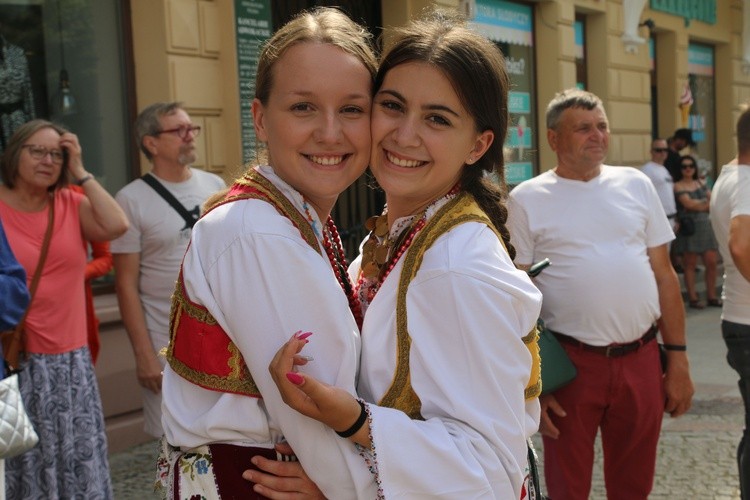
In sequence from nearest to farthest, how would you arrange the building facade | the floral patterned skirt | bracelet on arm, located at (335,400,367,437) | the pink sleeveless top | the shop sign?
bracelet on arm, located at (335,400,367,437) < the floral patterned skirt < the pink sleeveless top < the building facade < the shop sign

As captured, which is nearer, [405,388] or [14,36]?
[405,388]

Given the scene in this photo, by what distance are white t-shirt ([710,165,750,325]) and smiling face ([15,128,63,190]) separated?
10.5 ft

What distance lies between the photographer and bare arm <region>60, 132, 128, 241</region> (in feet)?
16.0

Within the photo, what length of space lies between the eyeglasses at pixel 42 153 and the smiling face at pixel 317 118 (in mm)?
2924

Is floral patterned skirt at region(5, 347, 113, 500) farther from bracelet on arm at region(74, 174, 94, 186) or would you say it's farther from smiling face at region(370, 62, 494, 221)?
smiling face at region(370, 62, 494, 221)

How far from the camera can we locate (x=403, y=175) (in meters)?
2.24

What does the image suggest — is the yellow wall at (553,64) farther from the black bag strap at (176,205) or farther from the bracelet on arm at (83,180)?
the bracelet on arm at (83,180)

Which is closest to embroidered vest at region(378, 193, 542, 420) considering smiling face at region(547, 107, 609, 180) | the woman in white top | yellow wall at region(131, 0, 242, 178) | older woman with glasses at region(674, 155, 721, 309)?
the woman in white top

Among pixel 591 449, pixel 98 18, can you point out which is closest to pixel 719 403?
pixel 591 449

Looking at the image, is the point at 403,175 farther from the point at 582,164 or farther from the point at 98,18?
the point at 98,18

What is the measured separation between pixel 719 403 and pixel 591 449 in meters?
3.60

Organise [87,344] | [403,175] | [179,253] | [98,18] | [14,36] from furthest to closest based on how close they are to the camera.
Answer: [98,18], [14,36], [179,253], [87,344], [403,175]

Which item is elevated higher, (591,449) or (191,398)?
(191,398)

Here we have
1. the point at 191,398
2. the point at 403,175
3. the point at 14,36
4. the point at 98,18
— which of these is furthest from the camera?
the point at 98,18
